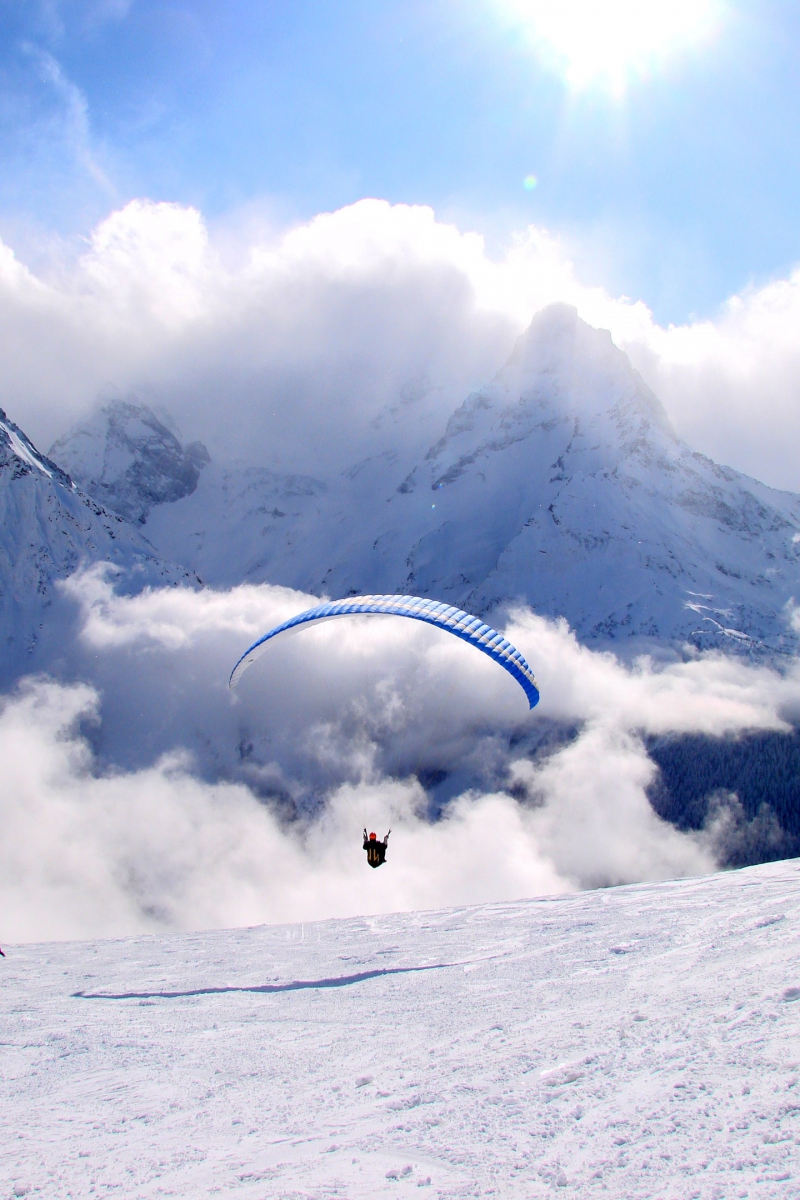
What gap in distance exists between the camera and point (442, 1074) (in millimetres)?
8539

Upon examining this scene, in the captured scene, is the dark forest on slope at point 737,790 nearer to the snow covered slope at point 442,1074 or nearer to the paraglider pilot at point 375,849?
the paraglider pilot at point 375,849

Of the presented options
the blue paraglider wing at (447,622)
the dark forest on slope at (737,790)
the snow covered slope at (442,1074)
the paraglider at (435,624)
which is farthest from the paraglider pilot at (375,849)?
the dark forest on slope at (737,790)

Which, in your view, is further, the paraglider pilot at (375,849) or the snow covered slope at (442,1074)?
the paraglider pilot at (375,849)

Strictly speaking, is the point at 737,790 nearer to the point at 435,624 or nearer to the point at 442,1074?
the point at 435,624

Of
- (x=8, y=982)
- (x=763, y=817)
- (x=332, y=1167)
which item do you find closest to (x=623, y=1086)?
(x=332, y=1167)

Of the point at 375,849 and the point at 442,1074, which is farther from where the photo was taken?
the point at 375,849

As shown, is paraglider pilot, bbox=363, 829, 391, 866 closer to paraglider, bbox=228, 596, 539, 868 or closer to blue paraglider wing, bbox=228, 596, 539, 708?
paraglider, bbox=228, 596, 539, 868

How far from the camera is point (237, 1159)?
23.1 ft

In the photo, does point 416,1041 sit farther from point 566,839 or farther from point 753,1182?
point 566,839

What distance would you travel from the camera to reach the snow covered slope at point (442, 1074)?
20.6ft

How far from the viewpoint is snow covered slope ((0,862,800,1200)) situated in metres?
6.29

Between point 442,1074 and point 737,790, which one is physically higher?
point 442,1074

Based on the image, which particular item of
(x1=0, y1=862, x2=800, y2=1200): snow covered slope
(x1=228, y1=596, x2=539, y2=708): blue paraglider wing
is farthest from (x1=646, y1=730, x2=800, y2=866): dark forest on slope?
(x1=0, y1=862, x2=800, y2=1200): snow covered slope

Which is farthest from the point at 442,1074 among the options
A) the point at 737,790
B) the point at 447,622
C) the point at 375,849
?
the point at 737,790
